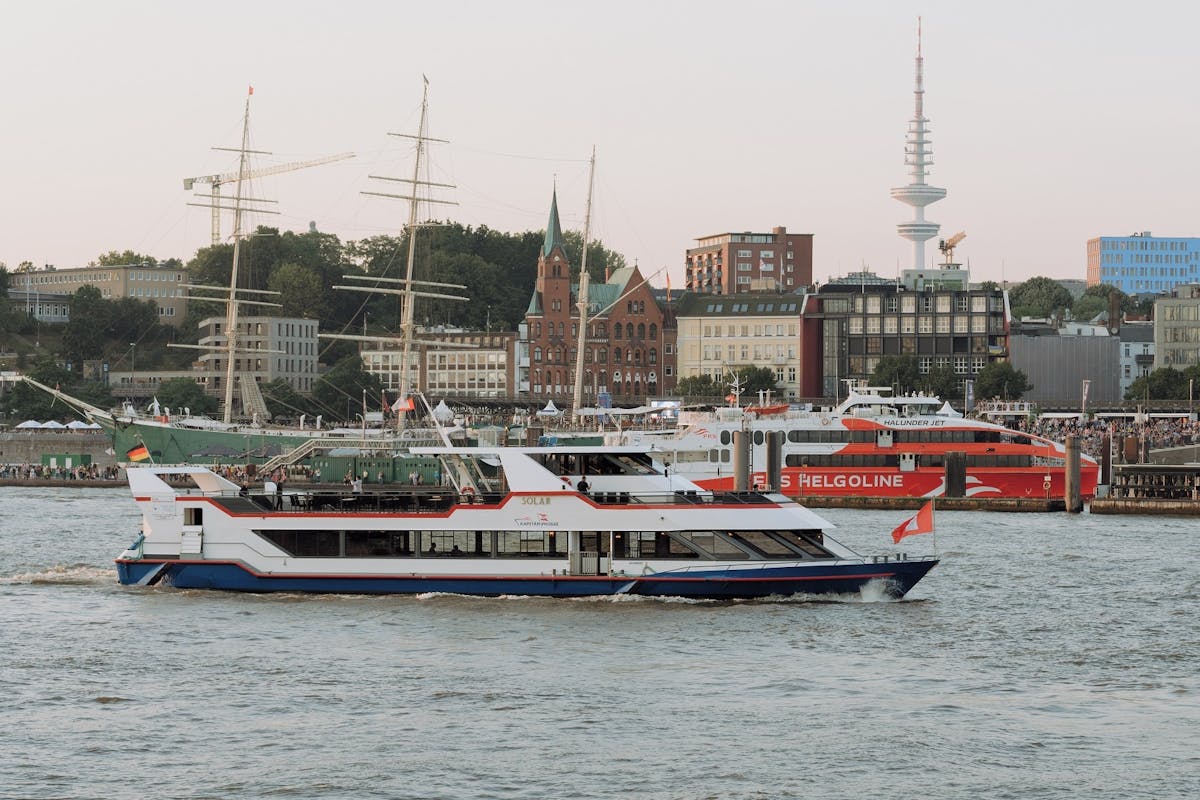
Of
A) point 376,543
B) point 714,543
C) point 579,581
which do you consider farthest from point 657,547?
point 376,543

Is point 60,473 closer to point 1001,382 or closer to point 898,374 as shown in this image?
point 898,374

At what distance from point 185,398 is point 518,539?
111264 millimetres

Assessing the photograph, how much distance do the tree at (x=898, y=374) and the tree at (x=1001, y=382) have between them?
5.21 m

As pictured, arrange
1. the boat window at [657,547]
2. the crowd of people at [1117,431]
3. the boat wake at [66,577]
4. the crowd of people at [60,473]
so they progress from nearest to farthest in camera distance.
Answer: the boat window at [657,547] → the boat wake at [66,577] → the crowd of people at [1117,431] → the crowd of people at [60,473]

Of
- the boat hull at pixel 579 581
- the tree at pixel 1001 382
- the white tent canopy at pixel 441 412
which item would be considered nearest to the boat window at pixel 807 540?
the boat hull at pixel 579 581

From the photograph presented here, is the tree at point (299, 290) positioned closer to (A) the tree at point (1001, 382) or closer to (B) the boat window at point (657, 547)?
(A) the tree at point (1001, 382)

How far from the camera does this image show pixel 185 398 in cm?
15250

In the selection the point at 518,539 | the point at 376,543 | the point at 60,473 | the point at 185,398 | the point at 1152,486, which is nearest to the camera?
the point at 518,539

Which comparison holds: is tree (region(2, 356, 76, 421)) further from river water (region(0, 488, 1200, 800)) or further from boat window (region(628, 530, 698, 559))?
boat window (region(628, 530, 698, 559))

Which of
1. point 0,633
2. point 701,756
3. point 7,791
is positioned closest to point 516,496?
point 0,633

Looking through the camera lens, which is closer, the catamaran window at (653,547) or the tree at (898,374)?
the catamaran window at (653,547)

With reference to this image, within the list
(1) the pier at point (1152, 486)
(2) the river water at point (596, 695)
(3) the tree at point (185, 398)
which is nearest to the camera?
(2) the river water at point (596, 695)

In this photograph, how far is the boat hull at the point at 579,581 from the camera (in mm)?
45156

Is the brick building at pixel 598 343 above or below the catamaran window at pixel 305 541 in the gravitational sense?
above
